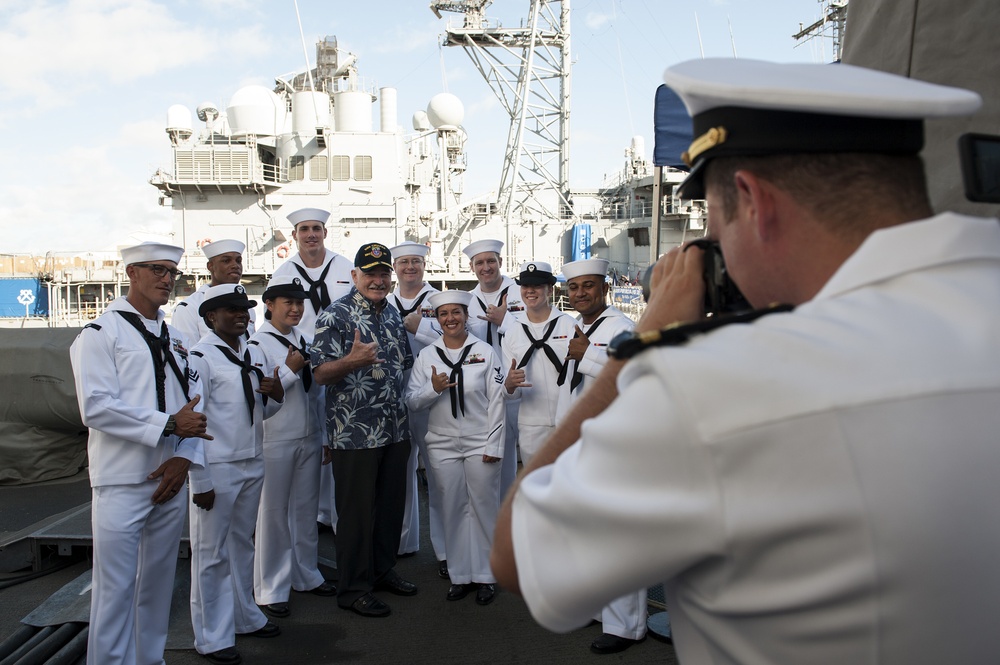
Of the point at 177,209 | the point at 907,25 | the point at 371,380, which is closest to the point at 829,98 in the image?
the point at 907,25

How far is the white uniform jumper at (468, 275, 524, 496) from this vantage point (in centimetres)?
550

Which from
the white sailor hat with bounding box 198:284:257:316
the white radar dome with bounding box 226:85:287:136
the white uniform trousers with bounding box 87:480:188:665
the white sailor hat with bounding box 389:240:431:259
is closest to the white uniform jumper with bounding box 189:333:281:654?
the white sailor hat with bounding box 198:284:257:316

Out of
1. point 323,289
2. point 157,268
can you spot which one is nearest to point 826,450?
point 157,268

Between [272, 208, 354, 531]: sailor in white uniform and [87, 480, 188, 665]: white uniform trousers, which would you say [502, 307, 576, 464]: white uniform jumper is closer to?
[272, 208, 354, 531]: sailor in white uniform

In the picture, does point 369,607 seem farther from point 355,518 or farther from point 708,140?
point 708,140

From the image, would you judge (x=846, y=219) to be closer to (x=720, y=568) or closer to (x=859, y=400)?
(x=859, y=400)

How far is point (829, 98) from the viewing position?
82 cm

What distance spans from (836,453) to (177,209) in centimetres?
2551

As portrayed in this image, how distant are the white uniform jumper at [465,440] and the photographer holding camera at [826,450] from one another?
4061mm

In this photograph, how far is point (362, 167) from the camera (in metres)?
23.3

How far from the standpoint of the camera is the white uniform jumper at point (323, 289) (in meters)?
5.93

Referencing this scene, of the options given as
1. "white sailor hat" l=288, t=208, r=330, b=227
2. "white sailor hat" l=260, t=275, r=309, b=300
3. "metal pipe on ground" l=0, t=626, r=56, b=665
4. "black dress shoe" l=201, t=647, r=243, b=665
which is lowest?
"black dress shoe" l=201, t=647, r=243, b=665

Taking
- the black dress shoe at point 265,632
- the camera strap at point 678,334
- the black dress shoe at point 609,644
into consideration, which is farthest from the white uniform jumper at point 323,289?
the camera strap at point 678,334

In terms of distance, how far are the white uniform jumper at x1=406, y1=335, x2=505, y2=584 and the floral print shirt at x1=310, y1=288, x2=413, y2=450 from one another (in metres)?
0.26
